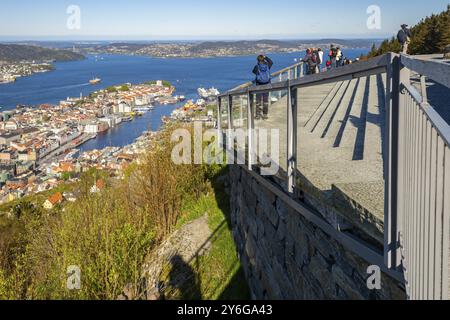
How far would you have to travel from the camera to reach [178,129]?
1122cm

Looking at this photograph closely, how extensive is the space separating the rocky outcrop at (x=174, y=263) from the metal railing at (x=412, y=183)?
5.73 meters

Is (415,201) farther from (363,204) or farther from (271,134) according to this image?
(271,134)

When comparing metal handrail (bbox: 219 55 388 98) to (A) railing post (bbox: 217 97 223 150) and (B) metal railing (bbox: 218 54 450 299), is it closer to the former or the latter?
(B) metal railing (bbox: 218 54 450 299)

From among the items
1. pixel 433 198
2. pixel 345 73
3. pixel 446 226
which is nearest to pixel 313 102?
pixel 345 73

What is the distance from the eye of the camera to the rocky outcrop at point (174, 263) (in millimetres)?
8070

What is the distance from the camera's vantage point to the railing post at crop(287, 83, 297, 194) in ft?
12.5

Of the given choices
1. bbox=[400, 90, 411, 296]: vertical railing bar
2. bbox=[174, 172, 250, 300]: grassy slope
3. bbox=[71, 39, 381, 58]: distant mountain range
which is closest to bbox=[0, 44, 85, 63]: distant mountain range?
bbox=[71, 39, 381, 58]: distant mountain range

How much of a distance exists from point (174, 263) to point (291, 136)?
18.5 ft

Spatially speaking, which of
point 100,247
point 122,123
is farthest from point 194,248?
point 122,123

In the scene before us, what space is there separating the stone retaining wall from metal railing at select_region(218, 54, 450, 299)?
138mm

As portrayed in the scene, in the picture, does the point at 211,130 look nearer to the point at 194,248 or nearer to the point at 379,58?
the point at 194,248

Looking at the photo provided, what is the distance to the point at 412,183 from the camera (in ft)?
5.74

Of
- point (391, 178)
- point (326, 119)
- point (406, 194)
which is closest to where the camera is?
point (406, 194)
